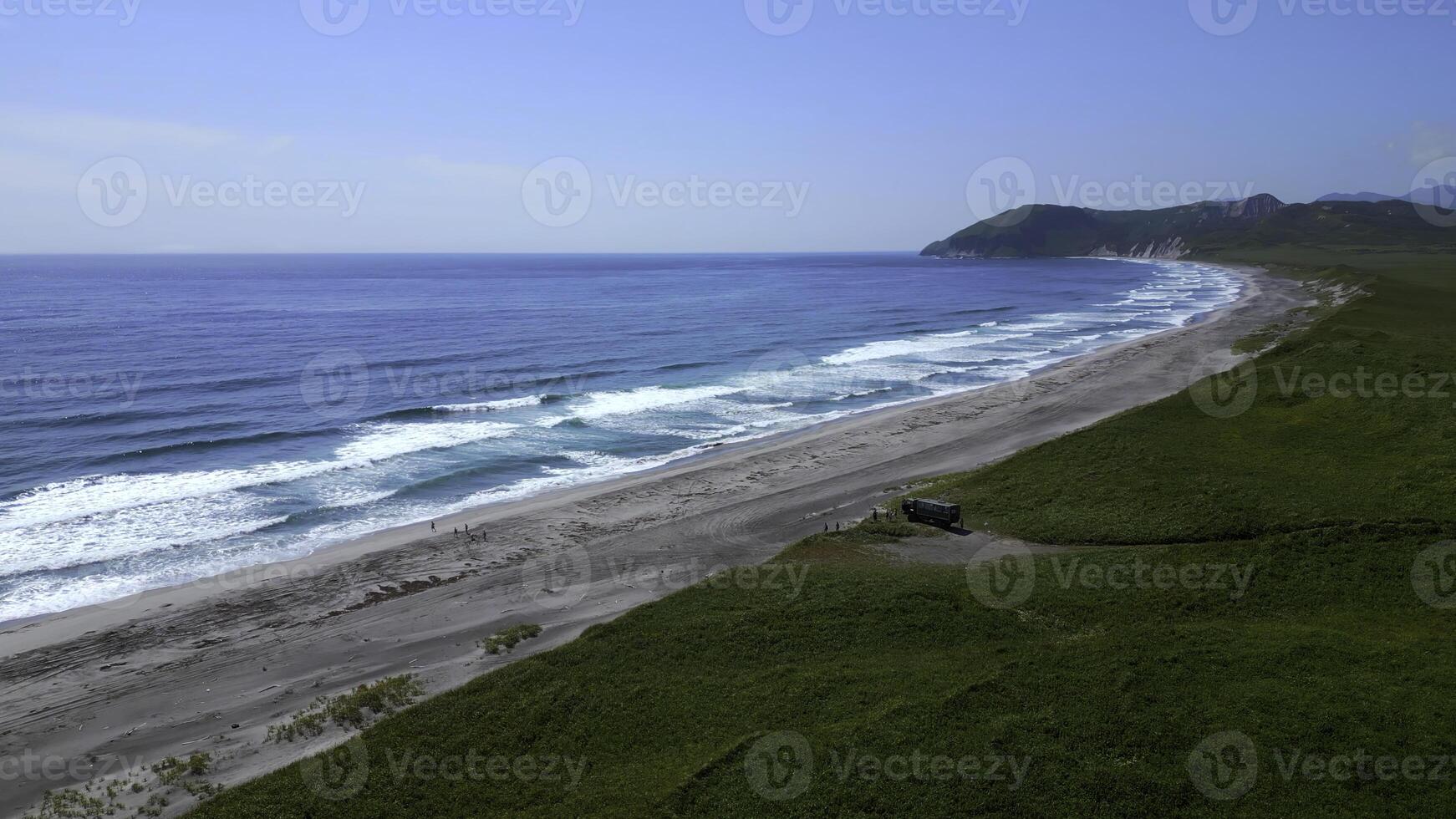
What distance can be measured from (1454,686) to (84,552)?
52.2 m

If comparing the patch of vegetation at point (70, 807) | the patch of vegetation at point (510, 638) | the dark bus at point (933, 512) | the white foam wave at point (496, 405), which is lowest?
the patch of vegetation at point (70, 807)

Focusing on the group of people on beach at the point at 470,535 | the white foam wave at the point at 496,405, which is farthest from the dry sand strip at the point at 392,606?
the white foam wave at the point at 496,405

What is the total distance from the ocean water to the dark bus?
19.4m

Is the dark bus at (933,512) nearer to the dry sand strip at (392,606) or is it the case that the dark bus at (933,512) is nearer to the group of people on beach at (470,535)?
the dry sand strip at (392,606)

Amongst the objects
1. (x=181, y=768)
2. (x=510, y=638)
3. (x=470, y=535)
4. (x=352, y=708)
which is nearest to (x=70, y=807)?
(x=181, y=768)

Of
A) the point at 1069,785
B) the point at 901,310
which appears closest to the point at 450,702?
the point at 1069,785

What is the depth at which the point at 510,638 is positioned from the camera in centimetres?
2759

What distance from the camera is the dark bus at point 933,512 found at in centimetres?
3512

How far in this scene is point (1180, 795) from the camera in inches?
689

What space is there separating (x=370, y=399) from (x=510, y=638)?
1850 inches

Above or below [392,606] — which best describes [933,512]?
above

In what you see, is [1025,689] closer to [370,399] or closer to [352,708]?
[352,708]

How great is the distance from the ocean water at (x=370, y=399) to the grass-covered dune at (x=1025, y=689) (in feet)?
69.4

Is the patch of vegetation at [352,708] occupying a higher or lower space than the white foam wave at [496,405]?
lower
